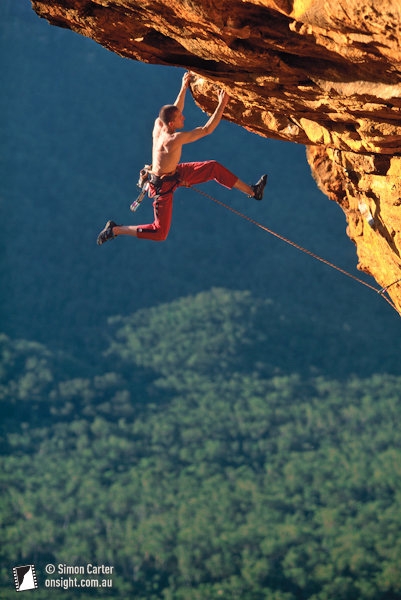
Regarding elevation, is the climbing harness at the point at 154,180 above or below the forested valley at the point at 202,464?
below

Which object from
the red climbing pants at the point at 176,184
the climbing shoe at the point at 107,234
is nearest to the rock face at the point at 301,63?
the red climbing pants at the point at 176,184

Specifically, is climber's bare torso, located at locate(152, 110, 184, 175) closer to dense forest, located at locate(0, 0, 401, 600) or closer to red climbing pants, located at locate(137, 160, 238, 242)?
red climbing pants, located at locate(137, 160, 238, 242)

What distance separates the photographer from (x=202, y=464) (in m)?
26.4

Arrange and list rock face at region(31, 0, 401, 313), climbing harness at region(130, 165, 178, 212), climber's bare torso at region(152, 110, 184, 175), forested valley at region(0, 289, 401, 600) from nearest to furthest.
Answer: rock face at region(31, 0, 401, 313) → climber's bare torso at region(152, 110, 184, 175) → climbing harness at region(130, 165, 178, 212) → forested valley at region(0, 289, 401, 600)

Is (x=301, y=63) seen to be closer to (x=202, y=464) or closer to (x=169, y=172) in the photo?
(x=169, y=172)

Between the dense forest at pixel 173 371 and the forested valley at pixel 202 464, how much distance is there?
2.2 inches

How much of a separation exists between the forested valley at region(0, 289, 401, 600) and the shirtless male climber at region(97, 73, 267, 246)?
53.9 feet

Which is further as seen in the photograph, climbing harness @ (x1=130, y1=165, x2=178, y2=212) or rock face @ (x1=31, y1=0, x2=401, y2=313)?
climbing harness @ (x1=130, y1=165, x2=178, y2=212)

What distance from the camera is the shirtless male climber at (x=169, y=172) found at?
7.89m


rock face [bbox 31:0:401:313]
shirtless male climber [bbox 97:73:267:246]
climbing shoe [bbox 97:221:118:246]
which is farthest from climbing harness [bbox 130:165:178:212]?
rock face [bbox 31:0:401:313]

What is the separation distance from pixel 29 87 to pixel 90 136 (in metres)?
3.01

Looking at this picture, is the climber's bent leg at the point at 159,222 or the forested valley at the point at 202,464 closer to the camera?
the climber's bent leg at the point at 159,222

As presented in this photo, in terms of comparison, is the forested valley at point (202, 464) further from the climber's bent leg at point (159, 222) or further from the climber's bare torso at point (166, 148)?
the climber's bare torso at point (166, 148)

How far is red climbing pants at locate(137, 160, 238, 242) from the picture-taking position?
8.23m
